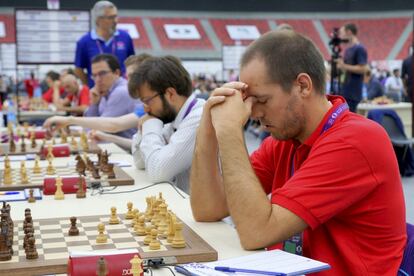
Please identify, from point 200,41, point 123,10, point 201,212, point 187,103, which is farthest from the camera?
point 200,41

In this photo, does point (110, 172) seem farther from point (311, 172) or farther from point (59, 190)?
point (311, 172)

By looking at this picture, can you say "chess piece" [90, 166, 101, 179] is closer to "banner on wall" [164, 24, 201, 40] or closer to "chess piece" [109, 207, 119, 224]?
"chess piece" [109, 207, 119, 224]

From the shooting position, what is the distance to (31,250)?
143cm

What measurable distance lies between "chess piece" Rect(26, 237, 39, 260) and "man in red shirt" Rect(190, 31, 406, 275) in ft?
1.63

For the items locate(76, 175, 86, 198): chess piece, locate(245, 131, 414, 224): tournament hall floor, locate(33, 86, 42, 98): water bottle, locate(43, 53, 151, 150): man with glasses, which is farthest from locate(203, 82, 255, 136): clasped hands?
locate(33, 86, 42, 98): water bottle

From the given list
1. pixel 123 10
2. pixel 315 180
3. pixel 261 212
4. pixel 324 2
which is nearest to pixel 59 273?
pixel 261 212

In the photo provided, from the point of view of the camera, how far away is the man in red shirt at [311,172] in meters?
1.47

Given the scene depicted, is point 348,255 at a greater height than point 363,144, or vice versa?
point 363,144

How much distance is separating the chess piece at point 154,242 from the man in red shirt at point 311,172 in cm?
20

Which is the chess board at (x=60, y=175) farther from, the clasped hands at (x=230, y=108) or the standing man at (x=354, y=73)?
the standing man at (x=354, y=73)

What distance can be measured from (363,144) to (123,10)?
64.1 ft

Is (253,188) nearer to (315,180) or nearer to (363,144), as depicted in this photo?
(315,180)

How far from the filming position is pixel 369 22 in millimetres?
22297

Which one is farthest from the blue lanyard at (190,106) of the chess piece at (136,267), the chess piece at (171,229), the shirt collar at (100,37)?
the shirt collar at (100,37)
